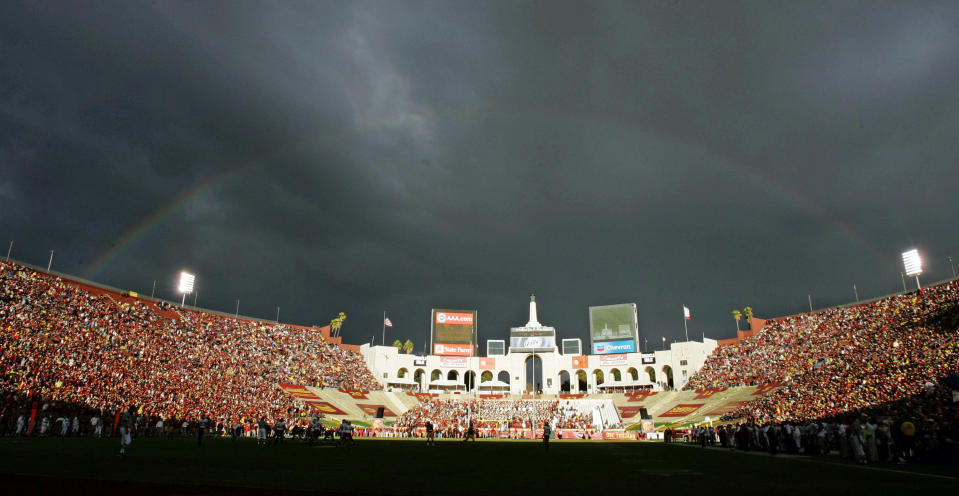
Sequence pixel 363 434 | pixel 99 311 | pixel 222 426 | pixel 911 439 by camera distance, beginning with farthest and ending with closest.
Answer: pixel 363 434, pixel 99 311, pixel 222 426, pixel 911 439

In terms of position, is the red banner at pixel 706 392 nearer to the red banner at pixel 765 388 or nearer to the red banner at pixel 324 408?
the red banner at pixel 765 388

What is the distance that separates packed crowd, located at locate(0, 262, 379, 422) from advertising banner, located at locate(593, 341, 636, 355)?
148 ft

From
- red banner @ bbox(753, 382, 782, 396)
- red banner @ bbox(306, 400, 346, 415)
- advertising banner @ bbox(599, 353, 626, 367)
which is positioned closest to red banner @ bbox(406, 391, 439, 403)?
red banner @ bbox(306, 400, 346, 415)

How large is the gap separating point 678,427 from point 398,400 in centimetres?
Answer: 4114

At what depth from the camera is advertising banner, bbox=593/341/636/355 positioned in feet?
302

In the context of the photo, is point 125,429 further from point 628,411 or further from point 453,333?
point 453,333

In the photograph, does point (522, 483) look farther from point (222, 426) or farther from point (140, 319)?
point (140, 319)

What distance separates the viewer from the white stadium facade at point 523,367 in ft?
304

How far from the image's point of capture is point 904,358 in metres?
47.0

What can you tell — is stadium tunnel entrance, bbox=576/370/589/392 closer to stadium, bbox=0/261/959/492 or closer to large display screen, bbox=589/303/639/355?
stadium, bbox=0/261/959/492

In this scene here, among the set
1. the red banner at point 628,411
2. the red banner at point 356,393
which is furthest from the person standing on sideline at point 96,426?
the red banner at point 628,411

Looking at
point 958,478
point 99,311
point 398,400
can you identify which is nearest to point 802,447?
point 958,478

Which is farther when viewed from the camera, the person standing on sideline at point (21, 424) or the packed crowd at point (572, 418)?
the packed crowd at point (572, 418)

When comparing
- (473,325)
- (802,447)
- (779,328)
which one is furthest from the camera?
(473,325)
